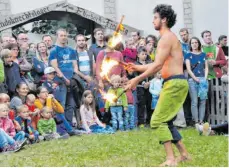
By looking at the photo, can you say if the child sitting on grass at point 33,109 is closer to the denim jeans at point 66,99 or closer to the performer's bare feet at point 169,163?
the denim jeans at point 66,99

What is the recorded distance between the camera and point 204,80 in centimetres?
1090

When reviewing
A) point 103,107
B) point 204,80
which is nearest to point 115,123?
point 103,107

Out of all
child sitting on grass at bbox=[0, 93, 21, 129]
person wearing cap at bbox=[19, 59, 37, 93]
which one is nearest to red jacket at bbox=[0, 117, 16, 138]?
child sitting on grass at bbox=[0, 93, 21, 129]

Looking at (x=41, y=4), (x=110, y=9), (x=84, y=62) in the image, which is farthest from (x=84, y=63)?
(x=110, y=9)

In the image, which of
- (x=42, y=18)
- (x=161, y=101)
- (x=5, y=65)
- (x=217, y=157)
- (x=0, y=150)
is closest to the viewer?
(x=161, y=101)

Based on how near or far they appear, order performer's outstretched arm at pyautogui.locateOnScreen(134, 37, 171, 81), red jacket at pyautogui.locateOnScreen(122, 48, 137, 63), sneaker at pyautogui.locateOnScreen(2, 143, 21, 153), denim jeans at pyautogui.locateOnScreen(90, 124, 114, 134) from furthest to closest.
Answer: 1. red jacket at pyautogui.locateOnScreen(122, 48, 137, 63)
2. denim jeans at pyautogui.locateOnScreen(90, 124, 114, 134)
3. sneaker at pyautogui.locateOnScreen(2, 143, 21, 153)
4. performer's outstretched arm at pyautogui.locateOnScreen(134, 37, 171, 81)

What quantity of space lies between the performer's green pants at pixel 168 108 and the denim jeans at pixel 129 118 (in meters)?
3.97

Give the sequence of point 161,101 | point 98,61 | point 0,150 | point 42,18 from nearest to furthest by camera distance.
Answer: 1. point 161,101
2. point 0,150
3. point 98,61
4. point 42,18

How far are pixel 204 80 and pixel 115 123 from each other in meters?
1.93

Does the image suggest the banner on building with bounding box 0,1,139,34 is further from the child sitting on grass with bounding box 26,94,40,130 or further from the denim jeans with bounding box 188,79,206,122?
the denim jeans with bounding box 188,79,206,122

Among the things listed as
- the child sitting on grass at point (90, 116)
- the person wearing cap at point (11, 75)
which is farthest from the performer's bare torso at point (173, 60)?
the child sitting on grass at point (90, 116)

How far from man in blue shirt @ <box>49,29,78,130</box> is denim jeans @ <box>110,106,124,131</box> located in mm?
715

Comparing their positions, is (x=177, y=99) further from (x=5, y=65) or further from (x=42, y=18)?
(x=42, y=18)

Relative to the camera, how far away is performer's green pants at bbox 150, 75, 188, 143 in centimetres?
634
